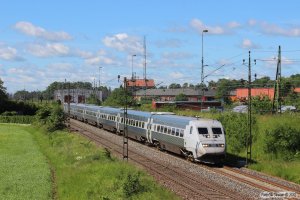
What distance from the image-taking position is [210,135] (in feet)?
110

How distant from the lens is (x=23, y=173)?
32.9m

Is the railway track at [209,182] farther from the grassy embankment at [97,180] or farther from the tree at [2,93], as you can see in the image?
the tree at [2,93]

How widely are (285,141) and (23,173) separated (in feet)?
61.2

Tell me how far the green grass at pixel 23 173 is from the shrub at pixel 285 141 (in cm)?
1664

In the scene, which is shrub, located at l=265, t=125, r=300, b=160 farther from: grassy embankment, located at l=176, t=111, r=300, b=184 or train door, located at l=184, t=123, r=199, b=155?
train door, located at l=184, t=123, r=199, b=155

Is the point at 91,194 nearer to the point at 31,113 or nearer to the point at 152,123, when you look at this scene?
the point at 152,123

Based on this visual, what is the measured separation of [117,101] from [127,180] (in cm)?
8062

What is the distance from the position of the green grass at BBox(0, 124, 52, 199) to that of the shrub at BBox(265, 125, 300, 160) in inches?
655

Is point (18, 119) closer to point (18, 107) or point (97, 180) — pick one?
point (18, 107)

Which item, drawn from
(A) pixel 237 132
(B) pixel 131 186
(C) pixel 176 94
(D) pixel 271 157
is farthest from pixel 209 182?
(C) pixel 176 94

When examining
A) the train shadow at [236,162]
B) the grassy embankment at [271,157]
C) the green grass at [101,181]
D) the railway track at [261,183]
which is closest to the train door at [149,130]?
the grassy embankment at [271,157]

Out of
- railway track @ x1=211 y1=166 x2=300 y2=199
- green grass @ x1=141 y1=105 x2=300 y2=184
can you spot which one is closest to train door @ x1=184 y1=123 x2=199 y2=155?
railway track @ x1=211 y1=166 x2=300 y2=199

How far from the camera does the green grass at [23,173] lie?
25.4 meters

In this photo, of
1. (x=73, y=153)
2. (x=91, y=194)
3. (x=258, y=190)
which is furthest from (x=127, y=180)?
(x=73, y=153)
